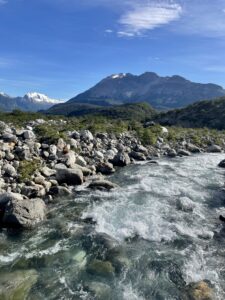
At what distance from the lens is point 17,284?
12859 millimetres

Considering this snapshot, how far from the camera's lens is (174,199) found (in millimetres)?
23938

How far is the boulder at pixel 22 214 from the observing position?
18219 millimetres

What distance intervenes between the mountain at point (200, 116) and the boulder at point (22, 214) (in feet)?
340

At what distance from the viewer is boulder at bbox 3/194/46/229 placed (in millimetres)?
18219

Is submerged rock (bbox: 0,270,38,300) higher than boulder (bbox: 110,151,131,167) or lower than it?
lower

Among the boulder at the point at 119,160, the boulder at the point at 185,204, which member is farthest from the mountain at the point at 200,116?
the boulder at the point at 185,204

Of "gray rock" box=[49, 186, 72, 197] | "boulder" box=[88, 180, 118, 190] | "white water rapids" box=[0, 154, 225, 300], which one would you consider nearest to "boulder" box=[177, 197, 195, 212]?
"white water rapids" box=[0, 154, 225, 300]

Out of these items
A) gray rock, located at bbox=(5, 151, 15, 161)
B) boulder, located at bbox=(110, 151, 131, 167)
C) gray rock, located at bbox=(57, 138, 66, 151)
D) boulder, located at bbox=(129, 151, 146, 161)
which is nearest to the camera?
gray rock, located at bbox=(5, 151, 15, 161)

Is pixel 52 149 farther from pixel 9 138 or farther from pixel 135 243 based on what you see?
pixel 135 243

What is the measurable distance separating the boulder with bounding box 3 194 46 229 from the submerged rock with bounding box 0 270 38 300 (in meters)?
4.74

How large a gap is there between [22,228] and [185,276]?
8.53 metres

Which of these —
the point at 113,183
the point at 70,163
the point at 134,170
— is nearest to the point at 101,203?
the point at 113,183

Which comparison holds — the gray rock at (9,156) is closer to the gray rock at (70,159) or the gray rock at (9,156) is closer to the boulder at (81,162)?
the gray rock at (70,159)

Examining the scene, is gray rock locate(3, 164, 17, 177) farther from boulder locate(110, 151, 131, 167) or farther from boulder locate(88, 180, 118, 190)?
boulder locate(110, 151, 131, 167)
